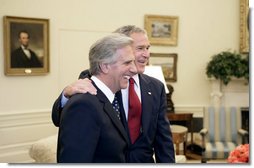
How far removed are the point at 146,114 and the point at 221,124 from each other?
2.01m

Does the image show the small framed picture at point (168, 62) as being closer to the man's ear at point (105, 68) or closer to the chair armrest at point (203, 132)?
the chair armrest at point (203, 132)

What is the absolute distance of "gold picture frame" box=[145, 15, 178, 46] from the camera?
10.4 feet

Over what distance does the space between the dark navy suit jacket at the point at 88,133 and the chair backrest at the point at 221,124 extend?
183cm

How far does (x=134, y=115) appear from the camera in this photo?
150 cm

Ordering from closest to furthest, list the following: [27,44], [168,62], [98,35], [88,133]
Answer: [88,133] < [27,44] < [98,35] < [168,62]

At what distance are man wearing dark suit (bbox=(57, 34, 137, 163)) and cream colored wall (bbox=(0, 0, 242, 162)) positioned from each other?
42.9 inches

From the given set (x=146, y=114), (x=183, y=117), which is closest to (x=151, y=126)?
(x=146, y=114)

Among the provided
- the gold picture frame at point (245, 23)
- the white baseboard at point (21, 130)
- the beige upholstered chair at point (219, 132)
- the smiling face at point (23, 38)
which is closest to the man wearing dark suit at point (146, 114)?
the gold picture frame at point (245, 23)

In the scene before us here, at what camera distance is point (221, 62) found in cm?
336

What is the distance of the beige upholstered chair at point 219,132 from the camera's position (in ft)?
9.76

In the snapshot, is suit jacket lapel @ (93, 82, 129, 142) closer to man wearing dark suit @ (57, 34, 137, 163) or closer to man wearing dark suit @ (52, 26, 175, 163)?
man wearing dark suit @ (57, 34, 137, 163)

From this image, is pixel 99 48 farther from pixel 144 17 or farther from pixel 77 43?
pixel 144 17

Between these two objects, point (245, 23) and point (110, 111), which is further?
point (245, 23)

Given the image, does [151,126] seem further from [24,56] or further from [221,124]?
[221,124]
